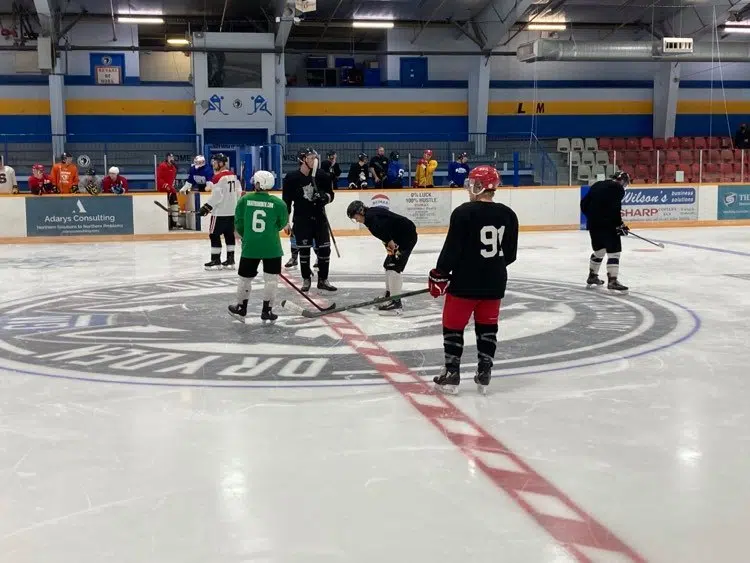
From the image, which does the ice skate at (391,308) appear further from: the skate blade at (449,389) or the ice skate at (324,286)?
the skate blade at (449,389)

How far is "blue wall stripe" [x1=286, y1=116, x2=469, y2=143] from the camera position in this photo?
79.0 ft

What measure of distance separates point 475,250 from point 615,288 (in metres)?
4.28

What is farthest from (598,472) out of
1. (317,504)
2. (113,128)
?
(113,128)

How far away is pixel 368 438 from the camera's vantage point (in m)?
3.92

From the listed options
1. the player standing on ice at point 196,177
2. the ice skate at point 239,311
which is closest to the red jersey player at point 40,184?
the player standing on ice at point 196,177

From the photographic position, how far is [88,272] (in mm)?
10438

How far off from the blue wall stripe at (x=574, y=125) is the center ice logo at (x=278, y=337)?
17283 mm

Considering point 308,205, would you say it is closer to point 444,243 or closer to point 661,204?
point 444,243

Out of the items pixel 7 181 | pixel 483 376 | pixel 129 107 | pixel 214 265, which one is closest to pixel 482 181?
pixel 483 376

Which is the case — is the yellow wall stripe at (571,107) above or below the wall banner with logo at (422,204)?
above

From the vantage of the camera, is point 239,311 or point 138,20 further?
point 138,20

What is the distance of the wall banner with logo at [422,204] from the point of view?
16.3 m

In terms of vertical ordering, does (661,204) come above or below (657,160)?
below

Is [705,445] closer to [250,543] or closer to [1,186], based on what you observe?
[250,543]
